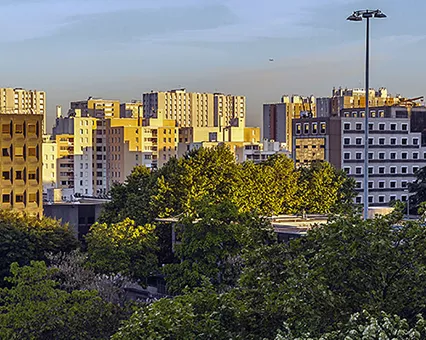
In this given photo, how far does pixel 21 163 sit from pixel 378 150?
176ft

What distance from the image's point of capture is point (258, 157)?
162625 millimetres

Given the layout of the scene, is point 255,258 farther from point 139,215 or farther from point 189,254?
point 139,215

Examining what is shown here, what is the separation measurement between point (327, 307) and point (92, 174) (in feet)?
480

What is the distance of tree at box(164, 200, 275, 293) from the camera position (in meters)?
44.8

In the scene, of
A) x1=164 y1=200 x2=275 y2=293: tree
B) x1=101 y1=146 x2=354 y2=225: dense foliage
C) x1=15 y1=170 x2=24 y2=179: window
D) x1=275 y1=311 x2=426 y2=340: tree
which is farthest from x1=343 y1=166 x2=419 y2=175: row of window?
x1=275 y1=311 x2=426 y2=340: tree

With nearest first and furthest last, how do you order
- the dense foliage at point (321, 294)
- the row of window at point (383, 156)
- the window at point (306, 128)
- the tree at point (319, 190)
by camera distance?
the dense foliage at point (321, 294), the tree at point (319, 190), the row of window at point (383, 156), the window at point (306, 128)

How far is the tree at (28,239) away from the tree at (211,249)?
1407 centimetres

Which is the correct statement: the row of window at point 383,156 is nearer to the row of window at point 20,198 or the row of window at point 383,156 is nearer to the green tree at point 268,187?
the green tree at point 268,187

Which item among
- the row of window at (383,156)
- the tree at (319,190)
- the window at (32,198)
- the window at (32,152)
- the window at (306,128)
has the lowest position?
the window at (32,198)

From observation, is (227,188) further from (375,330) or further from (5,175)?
(375,330)

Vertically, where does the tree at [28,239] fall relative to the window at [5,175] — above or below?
below

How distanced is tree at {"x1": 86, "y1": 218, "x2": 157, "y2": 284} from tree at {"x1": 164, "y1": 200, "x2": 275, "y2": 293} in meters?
7.91

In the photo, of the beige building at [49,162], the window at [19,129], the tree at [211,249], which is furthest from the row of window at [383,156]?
the tree at [211,249]

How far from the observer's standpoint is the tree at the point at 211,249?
4478 centimetres
